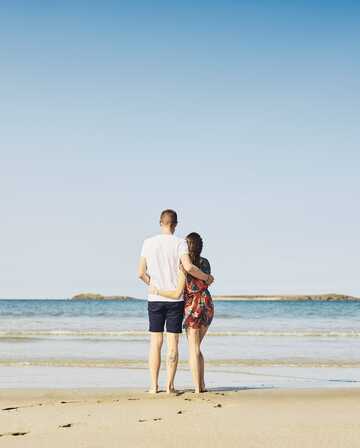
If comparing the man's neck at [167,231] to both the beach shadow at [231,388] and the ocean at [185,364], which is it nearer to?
the beach shadow at [231,388]

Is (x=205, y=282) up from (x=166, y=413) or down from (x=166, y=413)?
up

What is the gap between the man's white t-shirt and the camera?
7211mm

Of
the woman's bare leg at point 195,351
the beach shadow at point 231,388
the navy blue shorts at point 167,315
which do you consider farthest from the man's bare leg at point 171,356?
the beach shadow at point 231,388

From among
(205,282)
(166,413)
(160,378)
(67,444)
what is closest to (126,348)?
(160,378)

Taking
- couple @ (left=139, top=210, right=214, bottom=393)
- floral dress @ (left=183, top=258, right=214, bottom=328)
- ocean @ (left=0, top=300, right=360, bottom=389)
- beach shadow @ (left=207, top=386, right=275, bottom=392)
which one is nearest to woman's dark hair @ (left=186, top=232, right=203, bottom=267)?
couple @ (left=139, top=210, right=214, bottom=393)

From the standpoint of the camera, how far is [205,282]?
7453mm

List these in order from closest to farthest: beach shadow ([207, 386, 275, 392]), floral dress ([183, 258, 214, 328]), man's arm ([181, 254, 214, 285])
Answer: man's arm ([181, 254, 214, 285]), floral dress ([183, 258, 214, 328]), beach shadow ([207, 386, 275, 392])

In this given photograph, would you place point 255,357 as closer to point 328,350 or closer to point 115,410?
point 328,350

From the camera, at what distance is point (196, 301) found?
7.48 m

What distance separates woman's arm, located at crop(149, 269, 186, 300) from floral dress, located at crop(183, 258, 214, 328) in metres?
0.25

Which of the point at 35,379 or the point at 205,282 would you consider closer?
the point at 205,282

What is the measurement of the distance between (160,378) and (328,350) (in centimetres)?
737

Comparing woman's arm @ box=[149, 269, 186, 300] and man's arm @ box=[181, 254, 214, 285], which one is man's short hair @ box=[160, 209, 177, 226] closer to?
man's arm @ box=[181, 254, 214, 285]

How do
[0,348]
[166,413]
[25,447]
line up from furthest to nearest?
[0,348]
[166,413]
[25,447]
